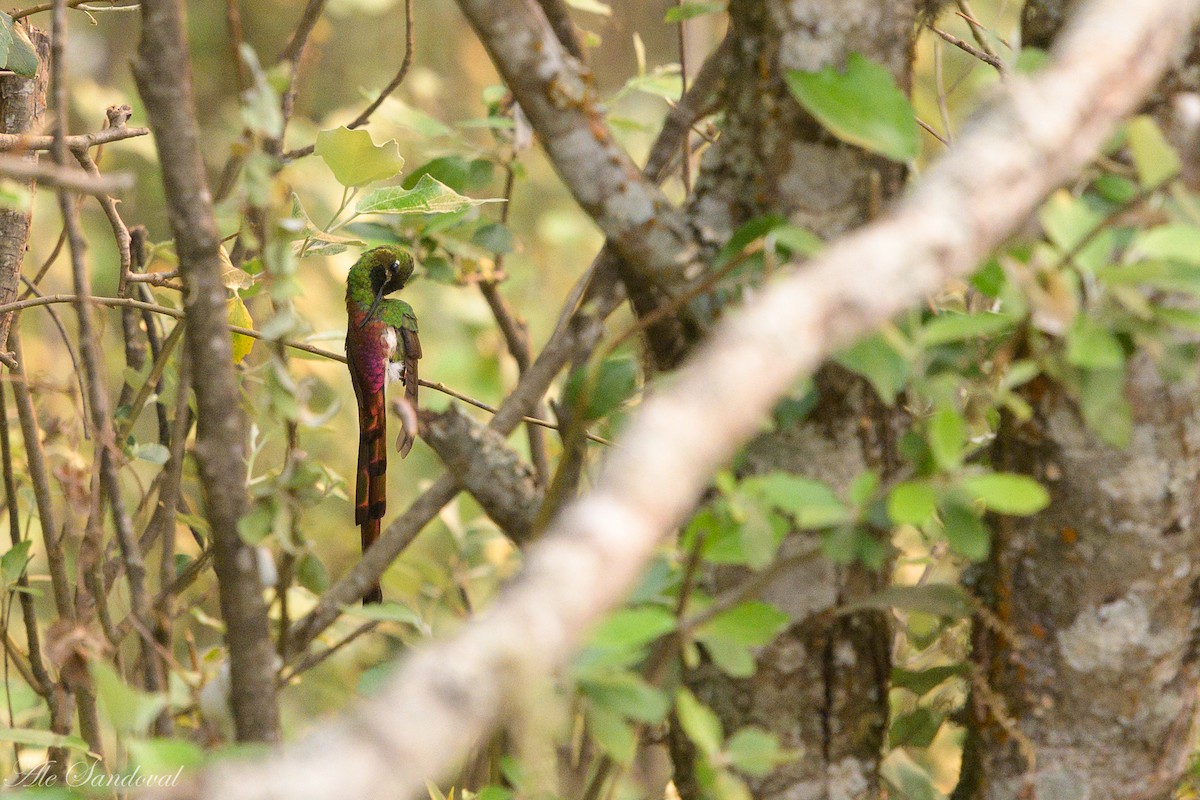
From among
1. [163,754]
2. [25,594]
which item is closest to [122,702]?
[163,754]

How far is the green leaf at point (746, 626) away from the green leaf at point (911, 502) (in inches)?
2.9

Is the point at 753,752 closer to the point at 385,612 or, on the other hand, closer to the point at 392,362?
the point at 385,612

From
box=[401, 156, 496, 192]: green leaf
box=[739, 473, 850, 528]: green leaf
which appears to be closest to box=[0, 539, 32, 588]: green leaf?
box=[401, 156, 496, 192]: green leaf

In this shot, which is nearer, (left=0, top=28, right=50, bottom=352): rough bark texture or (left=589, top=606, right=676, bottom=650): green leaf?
(left=589, top=606, right=676, bottom=650): green leaf

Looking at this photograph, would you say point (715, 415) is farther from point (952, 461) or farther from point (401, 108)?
point (401, 108)

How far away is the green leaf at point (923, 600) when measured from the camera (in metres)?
0.55

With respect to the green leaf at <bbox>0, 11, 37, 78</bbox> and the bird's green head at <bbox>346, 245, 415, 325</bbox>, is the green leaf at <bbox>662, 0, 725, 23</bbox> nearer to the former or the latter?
the bird's green head at <bbox>346, 245, 415, 325</bbox>

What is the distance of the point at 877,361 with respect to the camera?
0.45 meters

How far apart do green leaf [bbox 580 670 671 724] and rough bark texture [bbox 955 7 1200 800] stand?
0.25 meters

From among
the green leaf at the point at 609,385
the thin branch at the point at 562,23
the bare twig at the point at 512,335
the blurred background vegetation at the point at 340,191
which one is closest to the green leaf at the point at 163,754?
the green leaf at the point at 609,385

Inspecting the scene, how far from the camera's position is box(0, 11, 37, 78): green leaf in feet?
2.57

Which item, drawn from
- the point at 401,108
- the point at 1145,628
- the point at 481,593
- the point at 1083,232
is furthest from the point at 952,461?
the point at 481,593

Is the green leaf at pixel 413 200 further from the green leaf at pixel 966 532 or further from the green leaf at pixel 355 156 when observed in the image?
the green leaf at pixel 966 532

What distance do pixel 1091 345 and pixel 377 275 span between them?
549mm
